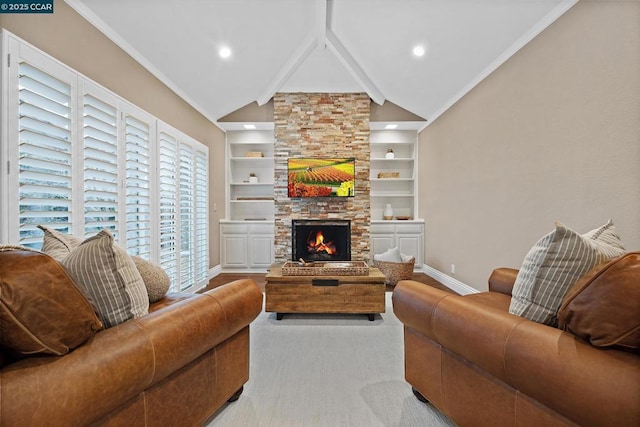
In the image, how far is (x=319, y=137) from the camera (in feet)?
16.6

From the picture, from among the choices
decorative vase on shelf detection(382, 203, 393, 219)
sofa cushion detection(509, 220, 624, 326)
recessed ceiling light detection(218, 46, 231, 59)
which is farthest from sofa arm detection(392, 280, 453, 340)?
decorative vase on shelf detection(382, 203, 393, 219)

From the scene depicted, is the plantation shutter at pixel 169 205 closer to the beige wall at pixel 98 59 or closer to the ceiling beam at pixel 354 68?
the beige wall at pixel 98 59

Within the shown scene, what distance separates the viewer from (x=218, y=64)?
3604mm

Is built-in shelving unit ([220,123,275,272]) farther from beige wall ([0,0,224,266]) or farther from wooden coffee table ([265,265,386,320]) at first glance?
wooden coffee table ([265,265,386,320])

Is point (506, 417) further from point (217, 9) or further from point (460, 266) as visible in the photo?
point (217, 9)

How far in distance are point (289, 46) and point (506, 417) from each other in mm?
3953

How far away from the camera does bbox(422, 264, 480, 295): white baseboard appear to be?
3.70 m

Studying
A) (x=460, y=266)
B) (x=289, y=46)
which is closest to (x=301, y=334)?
(x=460, y=266)

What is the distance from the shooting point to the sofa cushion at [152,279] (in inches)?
65.6

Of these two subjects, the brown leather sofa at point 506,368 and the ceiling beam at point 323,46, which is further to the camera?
the ceiling beam at point 323,46

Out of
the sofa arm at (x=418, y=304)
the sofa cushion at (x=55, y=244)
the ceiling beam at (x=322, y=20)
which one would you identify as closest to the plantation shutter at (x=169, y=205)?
the sofa cushion at (x=55, y=244)

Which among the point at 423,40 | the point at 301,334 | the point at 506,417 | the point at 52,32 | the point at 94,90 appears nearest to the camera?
the point at 506,417

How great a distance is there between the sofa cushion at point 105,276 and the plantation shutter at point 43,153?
42.7 inches

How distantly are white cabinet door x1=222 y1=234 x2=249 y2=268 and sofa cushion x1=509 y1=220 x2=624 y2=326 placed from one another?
184 inches
